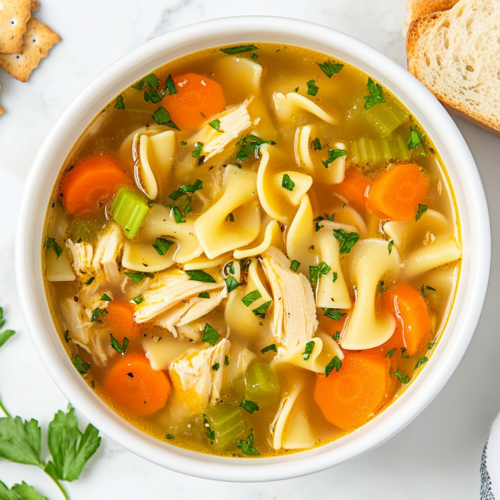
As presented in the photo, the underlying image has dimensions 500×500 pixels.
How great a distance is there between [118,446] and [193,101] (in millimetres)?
1910

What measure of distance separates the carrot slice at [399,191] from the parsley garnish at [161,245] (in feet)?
3.32

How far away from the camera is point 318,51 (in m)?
2.46

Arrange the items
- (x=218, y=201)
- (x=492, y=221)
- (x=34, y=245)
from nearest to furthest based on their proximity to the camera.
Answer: (x=34, y=245) < (x=218, y=201) < (x=492, y=221)

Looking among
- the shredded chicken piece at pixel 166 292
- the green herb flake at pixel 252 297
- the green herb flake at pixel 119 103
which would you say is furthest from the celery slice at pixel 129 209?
the green herb flake at pixel 252 297

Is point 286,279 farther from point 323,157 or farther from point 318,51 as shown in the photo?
point 318,51

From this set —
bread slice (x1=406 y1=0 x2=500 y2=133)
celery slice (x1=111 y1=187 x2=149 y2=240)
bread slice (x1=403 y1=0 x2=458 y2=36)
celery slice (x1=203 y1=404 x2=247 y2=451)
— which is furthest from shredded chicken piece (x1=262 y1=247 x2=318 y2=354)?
bread slice (x1=403 y1=0 x2=458 y2=36)

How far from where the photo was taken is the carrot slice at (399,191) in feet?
8.45

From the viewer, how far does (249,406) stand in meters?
2.63

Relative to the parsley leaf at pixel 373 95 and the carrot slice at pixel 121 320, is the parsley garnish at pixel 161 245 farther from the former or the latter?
the parsley leaf at pixel 373 95

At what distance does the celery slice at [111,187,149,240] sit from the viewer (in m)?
2.50

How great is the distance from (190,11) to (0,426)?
8.24ft

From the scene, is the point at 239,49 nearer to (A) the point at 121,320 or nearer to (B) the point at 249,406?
(A) the point at 121,320

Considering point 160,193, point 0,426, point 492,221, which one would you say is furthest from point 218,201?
point 0,426

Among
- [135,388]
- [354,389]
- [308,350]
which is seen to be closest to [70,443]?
[135,388]
